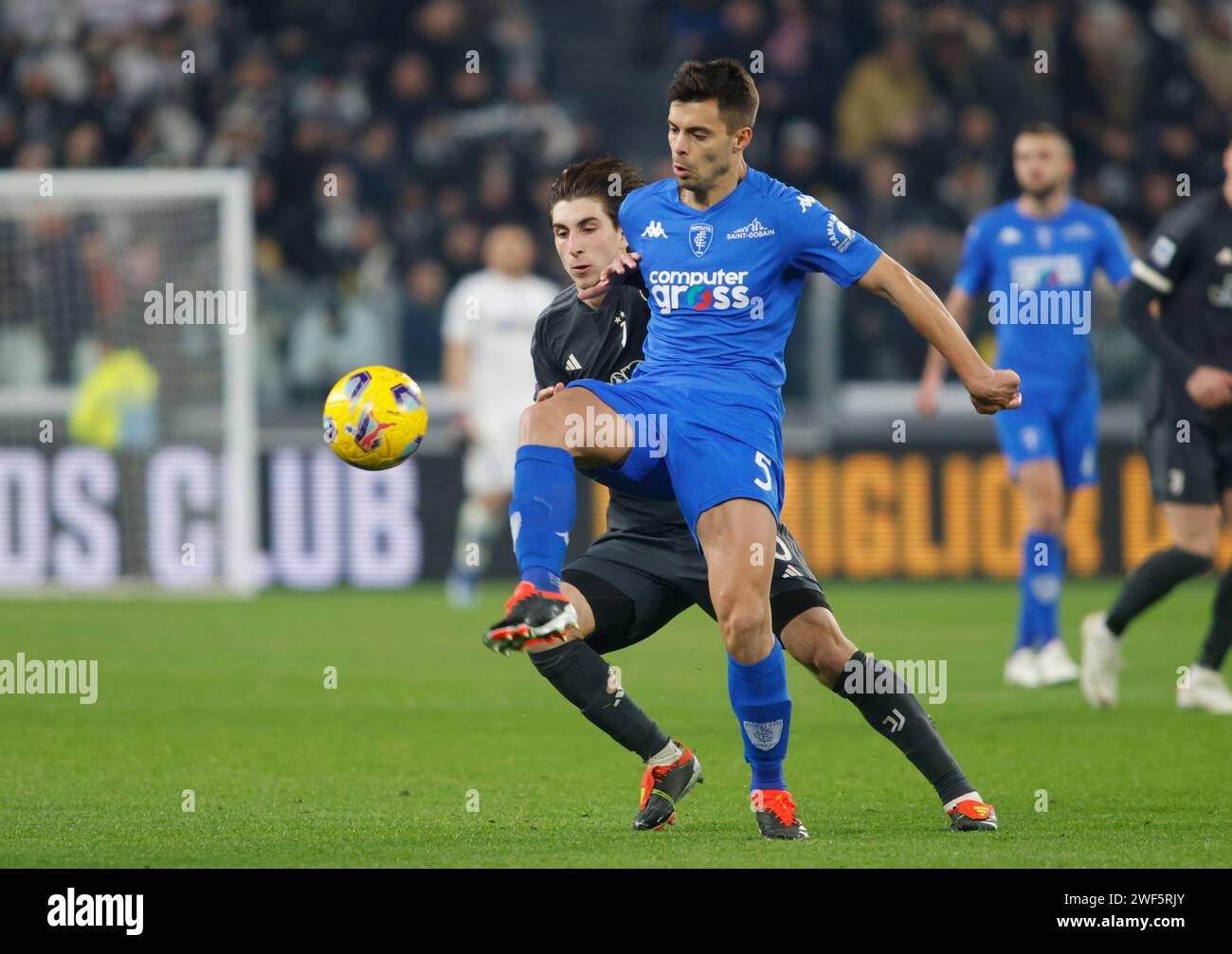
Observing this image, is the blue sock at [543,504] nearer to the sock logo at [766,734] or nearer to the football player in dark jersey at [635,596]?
the football player in dark jersey at [635,596]

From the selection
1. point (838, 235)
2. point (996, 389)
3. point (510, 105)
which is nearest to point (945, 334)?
point (996, 389)

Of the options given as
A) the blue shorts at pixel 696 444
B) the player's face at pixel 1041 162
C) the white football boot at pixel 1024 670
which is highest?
the player's face at pixel 1041 162

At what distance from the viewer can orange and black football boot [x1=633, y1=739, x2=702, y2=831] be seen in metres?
5.40

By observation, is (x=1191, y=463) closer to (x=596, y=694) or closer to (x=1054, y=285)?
(x=1054, y=285)

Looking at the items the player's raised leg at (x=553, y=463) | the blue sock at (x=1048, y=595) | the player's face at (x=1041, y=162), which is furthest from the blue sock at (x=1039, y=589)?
the player's raised leg at (x=553, y=463)

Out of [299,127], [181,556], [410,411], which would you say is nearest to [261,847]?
[410,411]

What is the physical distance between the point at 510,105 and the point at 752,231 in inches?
442

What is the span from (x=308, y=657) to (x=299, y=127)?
6.85 meters

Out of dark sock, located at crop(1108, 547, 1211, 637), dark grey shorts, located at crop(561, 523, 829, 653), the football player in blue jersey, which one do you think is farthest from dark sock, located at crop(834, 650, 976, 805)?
dark sock, located at crop(1108, 547, 1211, 637)

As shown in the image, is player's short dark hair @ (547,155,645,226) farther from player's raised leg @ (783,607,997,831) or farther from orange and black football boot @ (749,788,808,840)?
orange and black football boot @ (749,788,808,840)

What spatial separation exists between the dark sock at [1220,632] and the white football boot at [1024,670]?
98 cm

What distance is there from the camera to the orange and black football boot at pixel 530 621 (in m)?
4.56

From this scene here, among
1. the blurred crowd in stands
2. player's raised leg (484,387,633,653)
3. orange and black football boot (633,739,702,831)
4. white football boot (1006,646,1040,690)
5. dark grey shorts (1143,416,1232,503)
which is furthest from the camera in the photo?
the blurred crowd in stands

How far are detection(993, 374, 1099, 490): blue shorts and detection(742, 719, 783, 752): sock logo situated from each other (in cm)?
417
